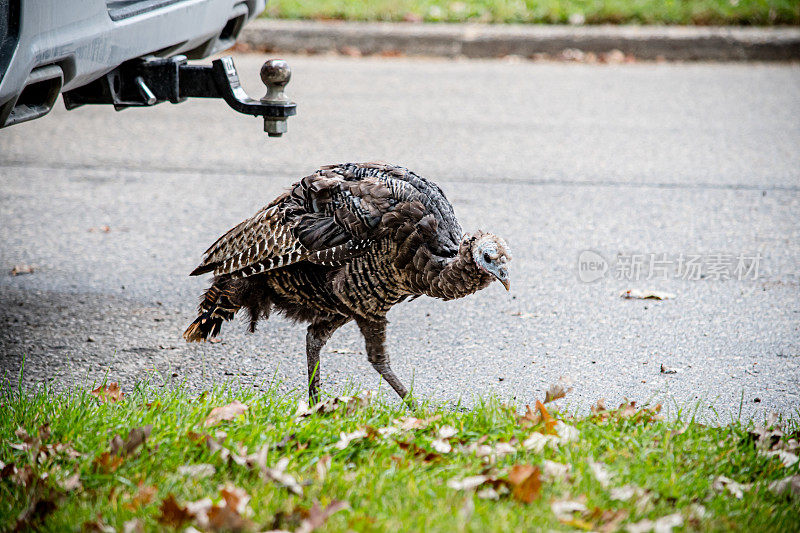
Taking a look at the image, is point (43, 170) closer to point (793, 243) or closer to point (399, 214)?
point (399, 214)

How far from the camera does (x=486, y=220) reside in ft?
17.2

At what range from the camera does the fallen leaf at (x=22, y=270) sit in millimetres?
4523

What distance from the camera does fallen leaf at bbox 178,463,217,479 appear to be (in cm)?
260

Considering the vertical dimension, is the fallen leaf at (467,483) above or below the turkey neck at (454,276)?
below

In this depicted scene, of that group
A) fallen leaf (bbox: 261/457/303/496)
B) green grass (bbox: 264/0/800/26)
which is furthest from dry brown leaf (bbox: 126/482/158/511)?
green grass (bbox: 264/0/800/26)

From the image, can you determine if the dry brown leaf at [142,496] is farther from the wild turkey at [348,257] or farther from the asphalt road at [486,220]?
the asphalt road at [486,220]

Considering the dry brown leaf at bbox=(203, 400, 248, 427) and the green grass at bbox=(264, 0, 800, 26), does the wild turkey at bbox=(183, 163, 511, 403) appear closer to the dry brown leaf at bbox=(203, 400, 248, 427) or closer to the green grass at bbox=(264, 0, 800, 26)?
the dry brown leaf at bbox=(203, 400, 248, 427)

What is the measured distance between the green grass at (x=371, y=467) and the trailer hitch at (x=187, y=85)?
1.10m

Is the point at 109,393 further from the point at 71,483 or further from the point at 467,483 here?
the point at 467,483

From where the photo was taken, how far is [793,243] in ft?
16.1

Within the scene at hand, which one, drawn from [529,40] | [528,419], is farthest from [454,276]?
[529,40]

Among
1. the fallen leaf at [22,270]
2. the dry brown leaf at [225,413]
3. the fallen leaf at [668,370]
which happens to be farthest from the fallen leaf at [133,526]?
the fallen leaf at [22,270]

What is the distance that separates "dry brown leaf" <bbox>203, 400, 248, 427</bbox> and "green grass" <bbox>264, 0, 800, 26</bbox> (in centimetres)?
744

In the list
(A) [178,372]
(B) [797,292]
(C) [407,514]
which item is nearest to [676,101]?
(B) [797,292]
